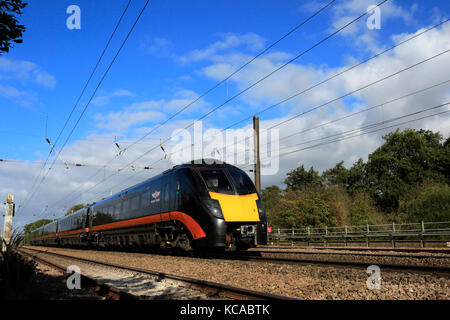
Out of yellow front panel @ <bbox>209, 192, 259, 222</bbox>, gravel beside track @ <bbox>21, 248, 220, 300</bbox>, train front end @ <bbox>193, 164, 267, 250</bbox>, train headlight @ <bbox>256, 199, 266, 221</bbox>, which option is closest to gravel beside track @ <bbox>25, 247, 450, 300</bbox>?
gravel beside track @ <bbox>21, 248, 220, 300</bbox>

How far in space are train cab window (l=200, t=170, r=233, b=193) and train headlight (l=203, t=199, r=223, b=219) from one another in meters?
0.51

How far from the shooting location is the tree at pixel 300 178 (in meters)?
71.4

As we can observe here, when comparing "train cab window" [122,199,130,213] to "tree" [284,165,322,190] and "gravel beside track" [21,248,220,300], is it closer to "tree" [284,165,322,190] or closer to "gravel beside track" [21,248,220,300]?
"gravel beside track" [21,248,220,300]

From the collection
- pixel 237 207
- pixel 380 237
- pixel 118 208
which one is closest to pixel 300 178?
pixel 380 237

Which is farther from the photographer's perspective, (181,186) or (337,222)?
(337,222)

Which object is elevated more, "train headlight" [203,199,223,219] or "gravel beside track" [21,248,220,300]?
"train headlight" [203,199,223,219]

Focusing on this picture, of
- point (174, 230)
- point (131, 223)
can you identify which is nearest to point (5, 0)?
point (174, 230)

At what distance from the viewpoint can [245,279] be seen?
27.5 ft

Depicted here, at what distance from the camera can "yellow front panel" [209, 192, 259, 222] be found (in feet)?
40.3

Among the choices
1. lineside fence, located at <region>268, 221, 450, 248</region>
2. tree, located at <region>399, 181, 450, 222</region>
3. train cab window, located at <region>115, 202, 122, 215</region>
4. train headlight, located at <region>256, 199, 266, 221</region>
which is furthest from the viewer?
tree, located at <region>399, 181, 450, 222</region>

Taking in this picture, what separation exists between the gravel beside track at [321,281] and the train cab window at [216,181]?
9.65 feet

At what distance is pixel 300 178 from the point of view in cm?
7256
